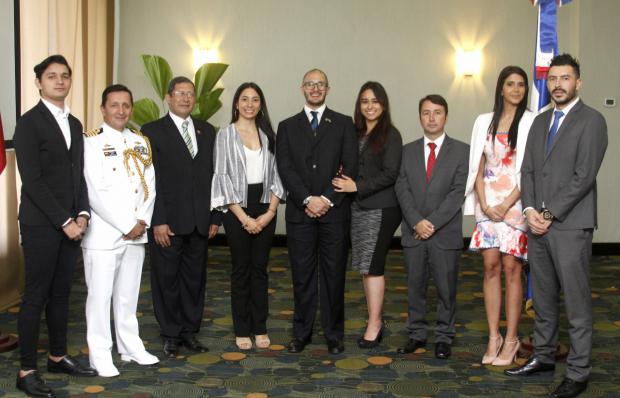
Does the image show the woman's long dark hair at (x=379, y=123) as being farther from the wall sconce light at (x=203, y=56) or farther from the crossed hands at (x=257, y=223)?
the wall sconce light at (x=203, y=56)

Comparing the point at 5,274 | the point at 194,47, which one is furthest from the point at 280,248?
the point at 5,274

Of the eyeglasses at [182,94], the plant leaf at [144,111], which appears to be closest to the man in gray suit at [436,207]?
the eyeglasses at [182,94]

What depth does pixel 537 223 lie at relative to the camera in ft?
12.8

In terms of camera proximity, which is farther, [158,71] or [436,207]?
[158,71]

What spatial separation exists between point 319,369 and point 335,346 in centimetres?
34

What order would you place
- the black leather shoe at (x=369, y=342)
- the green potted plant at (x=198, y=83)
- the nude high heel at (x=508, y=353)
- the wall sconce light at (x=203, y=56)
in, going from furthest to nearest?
the wall sconce light at (x=203, y=56)
the green potted plant at (x=198, y=83)
the black leather shoe at (x=369, y=342)
the nude high heel at (x=508, y=353)

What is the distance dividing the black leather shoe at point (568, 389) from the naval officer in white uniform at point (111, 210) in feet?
7.49

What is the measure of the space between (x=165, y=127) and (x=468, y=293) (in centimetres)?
302

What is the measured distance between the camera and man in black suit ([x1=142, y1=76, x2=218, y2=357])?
14.5 feet

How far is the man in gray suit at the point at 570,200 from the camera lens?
379 centimetres

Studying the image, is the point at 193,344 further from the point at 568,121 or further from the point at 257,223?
the point at 568,121

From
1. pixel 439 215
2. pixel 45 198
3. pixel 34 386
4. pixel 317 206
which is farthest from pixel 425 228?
pixel 34 386

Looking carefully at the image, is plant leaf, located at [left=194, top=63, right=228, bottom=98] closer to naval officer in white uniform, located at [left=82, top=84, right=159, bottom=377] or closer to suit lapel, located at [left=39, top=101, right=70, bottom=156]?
naval officer in white uniform, located at [left=82, top=84, right=159, bottom=377]

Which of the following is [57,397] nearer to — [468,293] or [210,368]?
[210,368]
